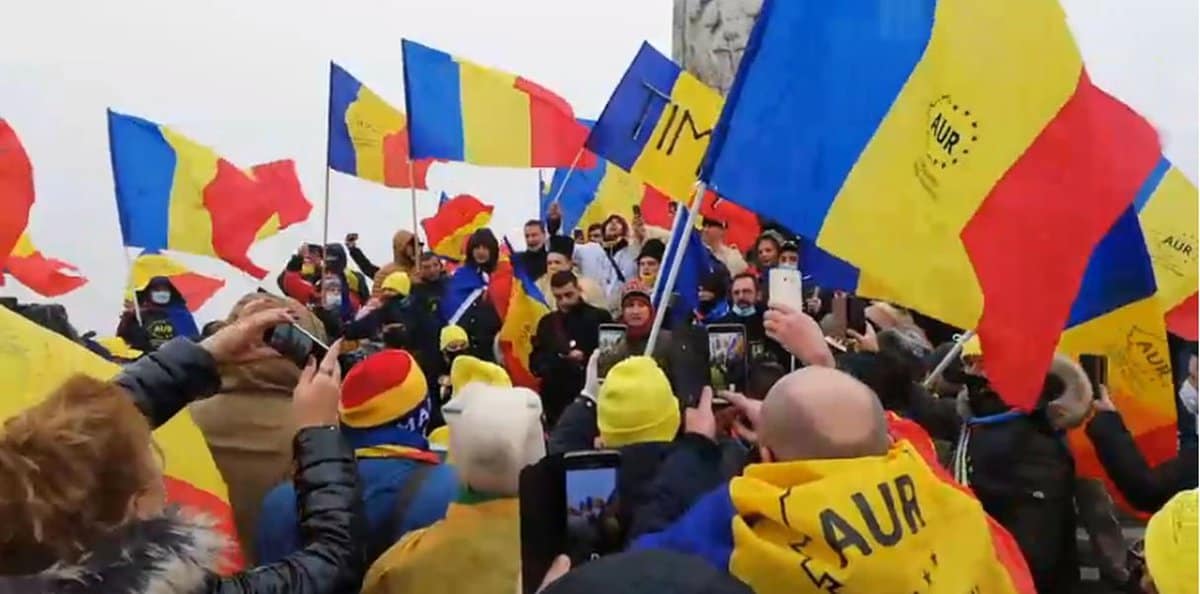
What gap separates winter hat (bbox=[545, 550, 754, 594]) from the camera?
1.42 m

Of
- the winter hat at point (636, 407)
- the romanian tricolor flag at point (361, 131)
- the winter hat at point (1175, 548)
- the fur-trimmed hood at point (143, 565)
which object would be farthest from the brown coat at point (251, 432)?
the romanian tricolor flag at point (361, 131)

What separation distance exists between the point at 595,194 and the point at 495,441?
983cm

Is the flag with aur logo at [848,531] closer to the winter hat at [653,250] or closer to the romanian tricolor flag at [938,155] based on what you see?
the romanian tricolor flag at [938,155]

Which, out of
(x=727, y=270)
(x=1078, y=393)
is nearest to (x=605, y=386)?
(x=1078, y=393)

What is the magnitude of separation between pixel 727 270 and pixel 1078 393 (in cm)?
405

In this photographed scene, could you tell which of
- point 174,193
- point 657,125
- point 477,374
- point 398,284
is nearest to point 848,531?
point 477,374

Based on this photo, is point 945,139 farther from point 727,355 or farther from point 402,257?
point 402,257

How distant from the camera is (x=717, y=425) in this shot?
3697mm

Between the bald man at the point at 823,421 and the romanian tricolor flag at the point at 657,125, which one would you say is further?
the romanian tricolor flag at the point at 657,125

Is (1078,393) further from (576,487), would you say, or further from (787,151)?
(576,487)

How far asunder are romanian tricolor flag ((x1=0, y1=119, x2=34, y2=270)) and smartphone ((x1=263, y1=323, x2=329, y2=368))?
2.63 m

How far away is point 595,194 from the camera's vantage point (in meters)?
12.5

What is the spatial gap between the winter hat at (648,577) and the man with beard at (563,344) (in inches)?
227

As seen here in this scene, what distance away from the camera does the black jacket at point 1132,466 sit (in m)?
4.38
